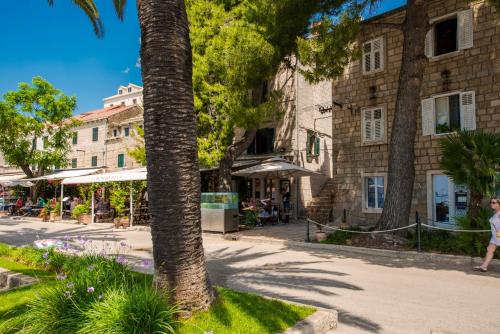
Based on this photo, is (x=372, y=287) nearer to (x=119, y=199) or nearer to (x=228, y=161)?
(x=228, y=161)

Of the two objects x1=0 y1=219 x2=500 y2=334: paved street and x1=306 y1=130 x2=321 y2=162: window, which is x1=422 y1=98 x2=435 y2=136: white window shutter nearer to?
x1=306 y1=130 x2=321 y2=162: window

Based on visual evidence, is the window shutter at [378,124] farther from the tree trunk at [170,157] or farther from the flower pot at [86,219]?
the flower pot at [86,219]

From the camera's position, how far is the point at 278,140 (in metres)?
22.8

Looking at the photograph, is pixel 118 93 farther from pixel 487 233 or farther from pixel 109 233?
pixel 487 233

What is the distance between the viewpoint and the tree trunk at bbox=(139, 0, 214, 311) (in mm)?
4168

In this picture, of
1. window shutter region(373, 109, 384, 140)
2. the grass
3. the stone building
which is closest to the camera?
the grass

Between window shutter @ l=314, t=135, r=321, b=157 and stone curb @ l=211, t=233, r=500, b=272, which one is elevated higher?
window shutter @ l=314, t=135, r=321, b=157

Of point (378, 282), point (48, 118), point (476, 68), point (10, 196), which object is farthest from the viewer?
A: point (10, 196)

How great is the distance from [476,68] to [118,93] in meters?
79.3

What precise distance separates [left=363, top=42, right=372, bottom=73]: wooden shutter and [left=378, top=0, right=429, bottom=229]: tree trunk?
5.01m

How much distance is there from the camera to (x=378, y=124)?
16.3 meters

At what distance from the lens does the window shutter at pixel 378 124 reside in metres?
16.0

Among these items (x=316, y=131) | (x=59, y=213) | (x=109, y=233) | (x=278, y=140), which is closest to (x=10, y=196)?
(x=59, y=213)

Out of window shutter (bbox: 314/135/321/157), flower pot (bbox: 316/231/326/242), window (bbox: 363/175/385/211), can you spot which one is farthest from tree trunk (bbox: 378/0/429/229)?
window shutter (bbox: 314/135/321/157)
